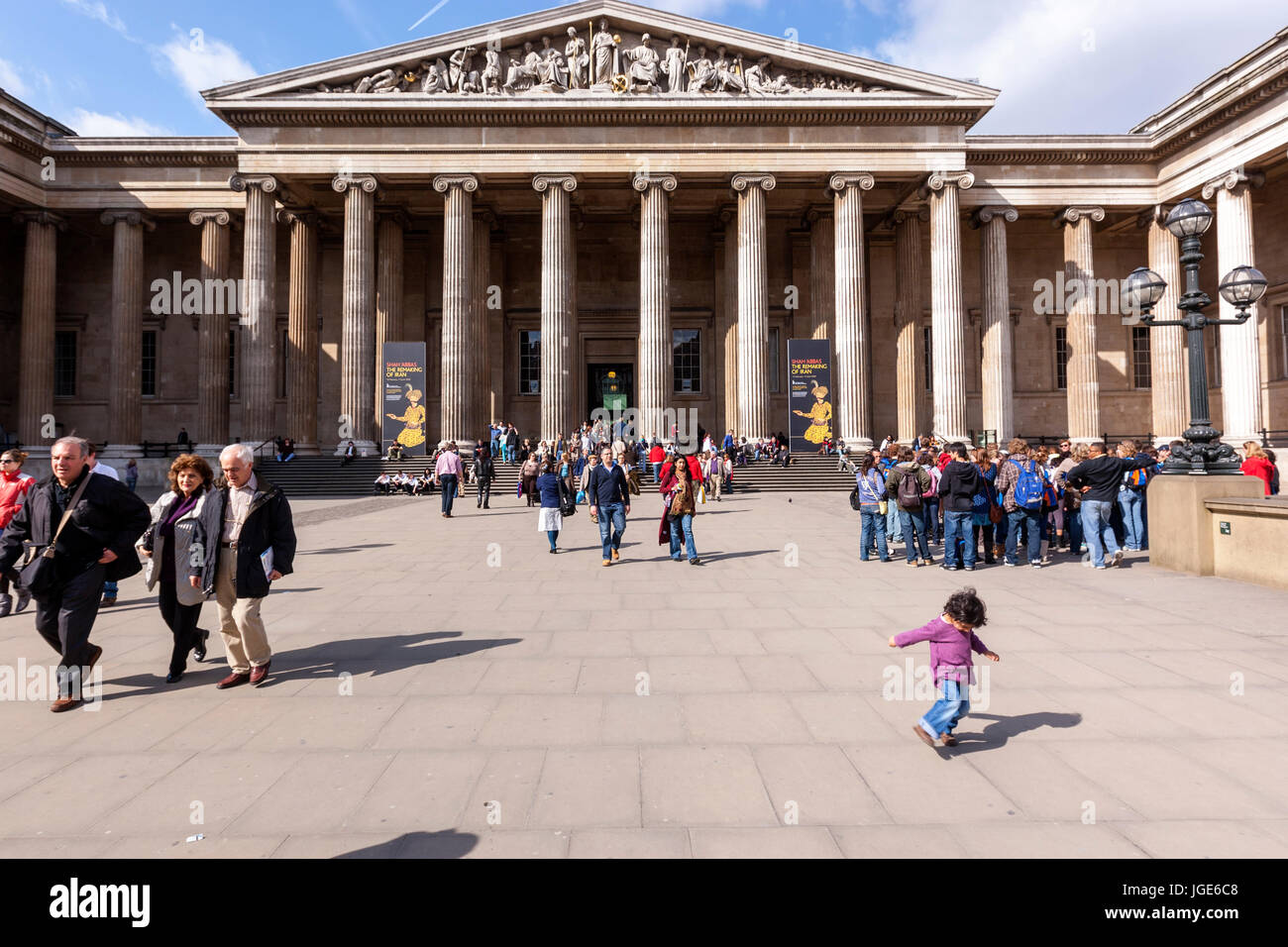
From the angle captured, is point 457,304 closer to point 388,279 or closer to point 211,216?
point 388,279

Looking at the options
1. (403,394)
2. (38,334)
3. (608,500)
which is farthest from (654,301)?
(38,334)

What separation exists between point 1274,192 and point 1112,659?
1320 inches

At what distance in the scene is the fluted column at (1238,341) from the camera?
25031 millimetres

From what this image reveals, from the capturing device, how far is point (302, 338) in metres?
27.8

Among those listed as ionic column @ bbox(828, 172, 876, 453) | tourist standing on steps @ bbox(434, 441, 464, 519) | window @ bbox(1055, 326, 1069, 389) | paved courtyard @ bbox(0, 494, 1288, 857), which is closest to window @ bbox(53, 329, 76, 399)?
tourist standing on steps @ bbox(434, 441, 464, 519)

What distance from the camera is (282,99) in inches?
1005

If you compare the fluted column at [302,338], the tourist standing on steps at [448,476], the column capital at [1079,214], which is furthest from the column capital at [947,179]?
the fluted column at [302,338]

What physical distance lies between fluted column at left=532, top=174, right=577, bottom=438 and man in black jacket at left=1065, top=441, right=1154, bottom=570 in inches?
727

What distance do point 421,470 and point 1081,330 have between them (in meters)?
26.6

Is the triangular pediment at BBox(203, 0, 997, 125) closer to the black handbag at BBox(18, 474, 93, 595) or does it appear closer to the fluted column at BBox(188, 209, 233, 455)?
the fluted column at BBox(188, 209, 233, 455)

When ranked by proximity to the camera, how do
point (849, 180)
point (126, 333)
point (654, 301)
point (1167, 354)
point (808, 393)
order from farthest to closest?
point (126, 333) → point (1167, 354) → point (849, 180) → point (654, 301) → point (808, 393)

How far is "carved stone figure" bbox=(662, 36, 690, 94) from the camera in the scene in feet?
85.9

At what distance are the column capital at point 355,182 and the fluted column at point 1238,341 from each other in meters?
31.3

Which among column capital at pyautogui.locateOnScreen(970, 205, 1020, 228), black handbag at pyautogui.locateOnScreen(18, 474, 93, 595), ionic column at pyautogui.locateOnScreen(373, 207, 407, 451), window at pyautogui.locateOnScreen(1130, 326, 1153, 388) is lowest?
black handbag at pyautogui.locateOnScreen(18, 474, 93, 595)
